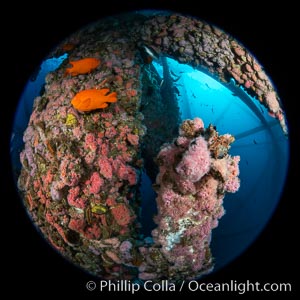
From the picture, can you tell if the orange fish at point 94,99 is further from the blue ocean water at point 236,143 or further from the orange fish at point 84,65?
the blue ocean water at point 236,143

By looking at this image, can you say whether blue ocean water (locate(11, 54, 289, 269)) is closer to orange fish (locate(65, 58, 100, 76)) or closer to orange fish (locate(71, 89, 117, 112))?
orange fish (locate(65, 58, 100, 76))


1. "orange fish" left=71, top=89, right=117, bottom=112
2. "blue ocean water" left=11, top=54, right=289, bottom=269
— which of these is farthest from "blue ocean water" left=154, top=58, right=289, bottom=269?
"orange fish" left=71, top=89, right=117, bottom=112

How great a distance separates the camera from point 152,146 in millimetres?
3701

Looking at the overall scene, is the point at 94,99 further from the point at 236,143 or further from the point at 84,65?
the point at 236,143

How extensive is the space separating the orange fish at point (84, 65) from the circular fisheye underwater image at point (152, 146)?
0.02 metres

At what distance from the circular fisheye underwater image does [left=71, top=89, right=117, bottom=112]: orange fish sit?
12 millimetres

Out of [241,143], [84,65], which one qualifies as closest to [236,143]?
[241,143]

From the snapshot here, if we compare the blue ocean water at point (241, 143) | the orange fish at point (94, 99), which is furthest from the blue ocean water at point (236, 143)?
the orange fish at point (94, 99)

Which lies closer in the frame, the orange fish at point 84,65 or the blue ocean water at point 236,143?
the blue ocean water at point 236,143

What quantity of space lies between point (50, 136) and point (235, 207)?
7.10ft

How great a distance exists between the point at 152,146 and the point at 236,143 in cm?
88

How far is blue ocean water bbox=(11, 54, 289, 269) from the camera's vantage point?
3.80 meters

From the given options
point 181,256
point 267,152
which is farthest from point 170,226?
point 267,152

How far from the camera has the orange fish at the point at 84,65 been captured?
157 inches
